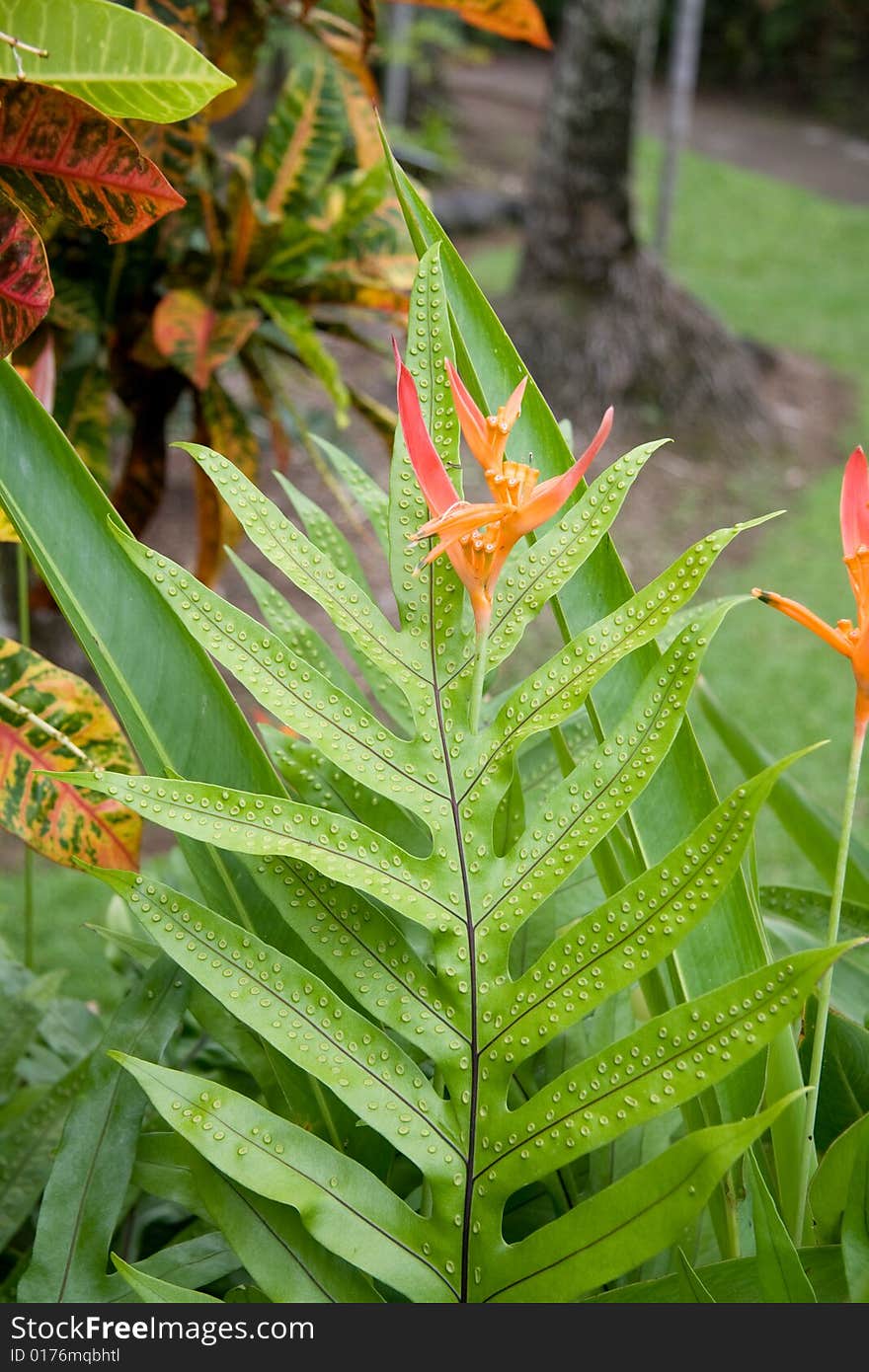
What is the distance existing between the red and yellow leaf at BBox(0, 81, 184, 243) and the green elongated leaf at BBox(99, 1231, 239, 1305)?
22.7 inches

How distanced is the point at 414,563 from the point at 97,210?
0.90ft

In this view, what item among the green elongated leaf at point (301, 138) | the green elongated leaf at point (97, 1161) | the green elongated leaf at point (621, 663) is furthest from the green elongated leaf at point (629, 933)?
the green elongated leaf at point (301, 138)

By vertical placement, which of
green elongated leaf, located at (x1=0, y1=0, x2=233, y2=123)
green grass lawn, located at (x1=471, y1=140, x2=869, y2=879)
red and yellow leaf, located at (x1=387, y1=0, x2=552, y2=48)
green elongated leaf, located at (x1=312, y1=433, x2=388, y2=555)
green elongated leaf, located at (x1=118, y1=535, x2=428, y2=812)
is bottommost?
green grass lawn, located at (x1=471, y1=140, x2=869, y2=879)

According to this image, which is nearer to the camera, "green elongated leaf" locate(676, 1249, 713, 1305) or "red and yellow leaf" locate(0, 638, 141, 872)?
"green elongated leaf" locate(676, 1249, 713, 1305)

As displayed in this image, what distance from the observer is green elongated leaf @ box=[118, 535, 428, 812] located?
0.64m

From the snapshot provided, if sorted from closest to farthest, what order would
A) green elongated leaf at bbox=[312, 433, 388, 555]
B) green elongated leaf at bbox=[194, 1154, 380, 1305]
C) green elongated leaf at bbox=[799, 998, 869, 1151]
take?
green elongated leaf at bbox=[194, 1154, 380, 1305] → green elongated leaf at bbox=[799, 998, 869, 1151] → green elongated leaf at bbox=[312, 433, 388, 555]

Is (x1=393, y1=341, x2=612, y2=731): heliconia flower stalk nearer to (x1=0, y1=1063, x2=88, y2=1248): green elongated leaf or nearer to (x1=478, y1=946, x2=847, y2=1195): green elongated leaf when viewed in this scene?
(x1=478, y1=946, x2=847, y2=1195): green elongated leaf

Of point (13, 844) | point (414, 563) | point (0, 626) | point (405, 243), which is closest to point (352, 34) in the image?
point (405, 243)

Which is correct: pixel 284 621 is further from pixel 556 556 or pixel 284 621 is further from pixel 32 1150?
pixel 32 1150

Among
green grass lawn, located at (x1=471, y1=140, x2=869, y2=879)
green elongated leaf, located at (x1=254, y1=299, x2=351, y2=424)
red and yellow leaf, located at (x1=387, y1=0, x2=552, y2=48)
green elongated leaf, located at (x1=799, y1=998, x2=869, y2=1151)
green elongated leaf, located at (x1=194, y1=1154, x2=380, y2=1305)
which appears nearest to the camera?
green elongated leaf, located at (x1=194, y1=1154, x2=380, y2=1305)

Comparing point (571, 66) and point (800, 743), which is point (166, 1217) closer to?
point (800, 743)

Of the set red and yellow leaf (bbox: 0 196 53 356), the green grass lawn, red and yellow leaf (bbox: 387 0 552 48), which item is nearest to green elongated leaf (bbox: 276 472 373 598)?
red and yellow leaf (bbox: 0 196 53 356)

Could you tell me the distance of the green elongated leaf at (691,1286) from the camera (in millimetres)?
553

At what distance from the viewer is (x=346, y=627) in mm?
681
